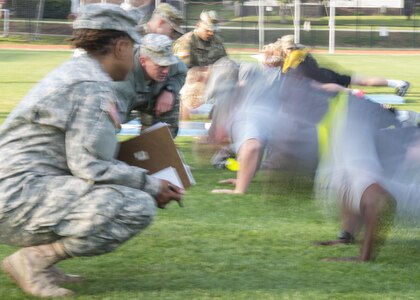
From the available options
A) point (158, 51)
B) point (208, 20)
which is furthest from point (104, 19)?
point (208, 20)

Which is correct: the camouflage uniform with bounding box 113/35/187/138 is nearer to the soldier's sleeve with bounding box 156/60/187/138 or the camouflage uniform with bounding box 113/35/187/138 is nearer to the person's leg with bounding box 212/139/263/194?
the soldier's sleeve with bounding box 156/60/187/138

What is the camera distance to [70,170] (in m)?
4.68

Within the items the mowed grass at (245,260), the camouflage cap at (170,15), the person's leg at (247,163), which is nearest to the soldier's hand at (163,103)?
the mowed grass at (245,260)

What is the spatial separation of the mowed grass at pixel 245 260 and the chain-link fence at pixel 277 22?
2606 cm

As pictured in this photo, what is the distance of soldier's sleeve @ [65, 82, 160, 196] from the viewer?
450 centimetres

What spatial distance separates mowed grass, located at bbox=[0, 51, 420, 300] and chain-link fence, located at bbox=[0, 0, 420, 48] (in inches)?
1026

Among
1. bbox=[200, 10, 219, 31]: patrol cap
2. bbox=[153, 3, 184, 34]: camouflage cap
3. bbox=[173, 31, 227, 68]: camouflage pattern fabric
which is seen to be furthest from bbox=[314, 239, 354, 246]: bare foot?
bbox=[200, 10, 219, 31]: patrol cap

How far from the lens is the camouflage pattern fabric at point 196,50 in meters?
10.2

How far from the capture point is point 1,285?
201 inches

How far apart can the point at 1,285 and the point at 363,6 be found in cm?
3552

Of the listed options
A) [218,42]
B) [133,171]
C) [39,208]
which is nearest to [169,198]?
[133,171]

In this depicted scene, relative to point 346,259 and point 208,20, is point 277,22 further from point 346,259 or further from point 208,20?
point 346,259

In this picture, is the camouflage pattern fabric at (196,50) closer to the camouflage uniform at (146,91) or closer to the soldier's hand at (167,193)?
the camouflage uniform at (146,91)

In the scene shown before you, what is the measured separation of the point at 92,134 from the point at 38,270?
0.79m
